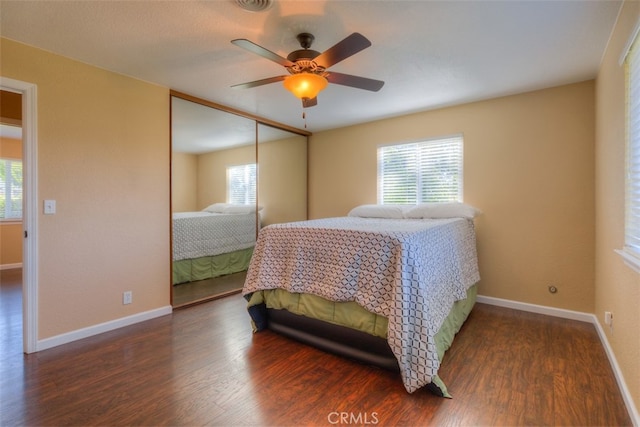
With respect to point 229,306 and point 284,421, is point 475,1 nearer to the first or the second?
point 284,421

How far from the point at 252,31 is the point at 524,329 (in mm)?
3392

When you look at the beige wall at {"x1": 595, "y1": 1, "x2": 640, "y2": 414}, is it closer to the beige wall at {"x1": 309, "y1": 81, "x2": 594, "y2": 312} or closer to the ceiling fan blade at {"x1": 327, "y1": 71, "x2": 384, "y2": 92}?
the beige wall at {"x1": 309, "y1": 81, "x2": 594, "y2": 312}

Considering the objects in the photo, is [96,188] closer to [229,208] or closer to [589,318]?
[229,208]

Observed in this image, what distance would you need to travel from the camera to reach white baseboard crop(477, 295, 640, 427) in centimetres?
164

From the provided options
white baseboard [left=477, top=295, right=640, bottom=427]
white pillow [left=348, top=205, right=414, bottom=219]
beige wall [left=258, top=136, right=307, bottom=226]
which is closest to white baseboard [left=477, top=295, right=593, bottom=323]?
white baseboard [left=477, top=295, right=640, bottom=427]

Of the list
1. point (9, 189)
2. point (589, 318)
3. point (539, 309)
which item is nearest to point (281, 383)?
point (539, 309)

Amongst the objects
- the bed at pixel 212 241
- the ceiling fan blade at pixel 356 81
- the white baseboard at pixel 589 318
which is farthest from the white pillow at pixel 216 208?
the white baseboard at pixel 589 318

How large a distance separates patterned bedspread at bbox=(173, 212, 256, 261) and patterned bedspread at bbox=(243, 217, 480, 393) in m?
1.28

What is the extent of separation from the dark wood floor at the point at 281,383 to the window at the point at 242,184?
71.6 inches

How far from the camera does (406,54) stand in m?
2.42

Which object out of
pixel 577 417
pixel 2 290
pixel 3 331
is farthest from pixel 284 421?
pixel 2 290

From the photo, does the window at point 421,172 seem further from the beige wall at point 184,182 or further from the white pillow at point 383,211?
the beige wall at point 184,182

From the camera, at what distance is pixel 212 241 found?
154 inches

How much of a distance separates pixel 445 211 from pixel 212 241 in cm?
289
